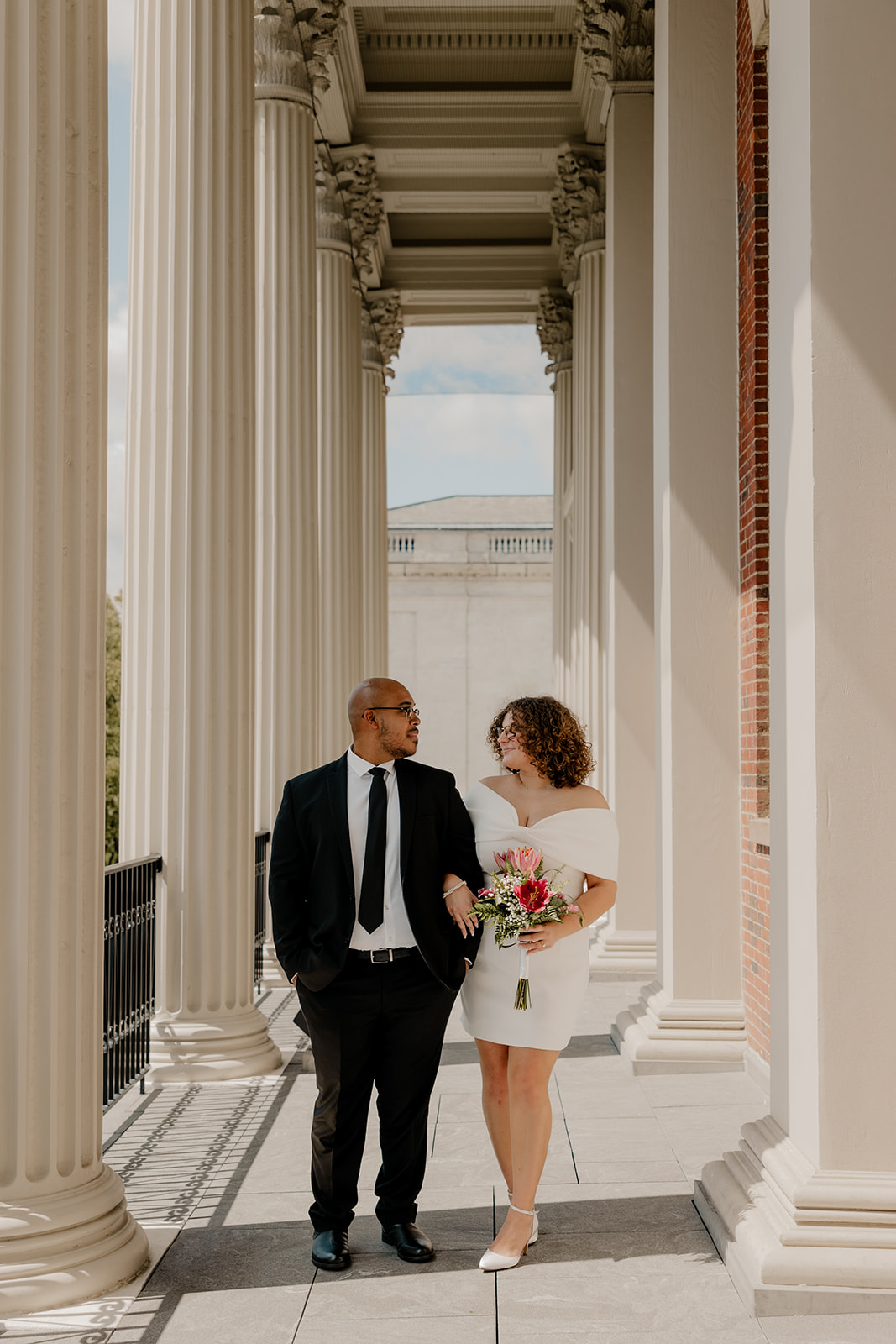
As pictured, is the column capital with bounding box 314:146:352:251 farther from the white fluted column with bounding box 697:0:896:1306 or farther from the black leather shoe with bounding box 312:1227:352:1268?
the black leather shoe with bounding box 312:1227:352:1268

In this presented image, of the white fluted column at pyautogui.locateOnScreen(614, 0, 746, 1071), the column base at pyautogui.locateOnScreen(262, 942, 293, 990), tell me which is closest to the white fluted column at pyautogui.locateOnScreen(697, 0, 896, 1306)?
the white fluted column at pyautogui.locateOnScreen(614, 0, 746, 1071)

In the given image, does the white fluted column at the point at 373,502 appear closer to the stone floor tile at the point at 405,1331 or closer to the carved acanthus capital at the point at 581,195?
the carved acanthus capital at the point at 581,195

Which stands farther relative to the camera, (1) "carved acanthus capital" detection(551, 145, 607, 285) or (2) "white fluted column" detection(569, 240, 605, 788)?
(1) "carved acanthus capital" detection(551, 145, 607, 285)

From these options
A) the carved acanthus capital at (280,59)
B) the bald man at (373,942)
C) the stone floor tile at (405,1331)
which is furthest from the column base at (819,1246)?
the carved acanthus capital at (280,59)

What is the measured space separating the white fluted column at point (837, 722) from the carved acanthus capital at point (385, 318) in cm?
3378

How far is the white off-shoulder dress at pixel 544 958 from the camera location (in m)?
8.91

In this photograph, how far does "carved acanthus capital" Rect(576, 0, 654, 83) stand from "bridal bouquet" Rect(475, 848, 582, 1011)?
1788cm

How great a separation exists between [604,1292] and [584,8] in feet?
68.9

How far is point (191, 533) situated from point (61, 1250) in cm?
911

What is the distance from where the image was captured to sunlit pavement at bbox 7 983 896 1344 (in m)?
7.91

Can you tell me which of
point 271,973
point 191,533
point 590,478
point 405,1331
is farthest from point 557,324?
point 405,1331

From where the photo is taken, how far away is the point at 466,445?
132 metres

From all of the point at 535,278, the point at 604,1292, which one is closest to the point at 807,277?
the point at 604,1292

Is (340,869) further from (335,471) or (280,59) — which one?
(335,471)
